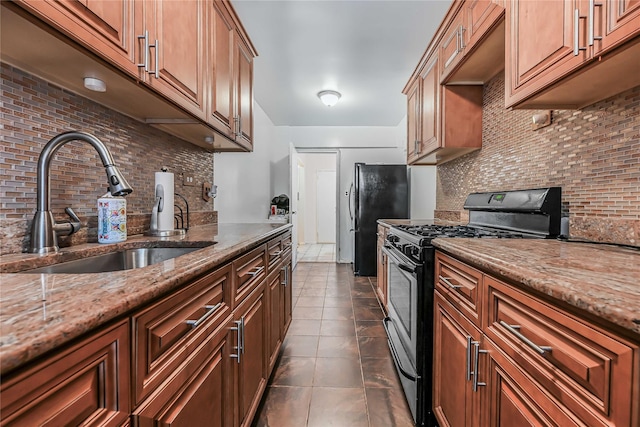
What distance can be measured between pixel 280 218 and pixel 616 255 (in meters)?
3.83

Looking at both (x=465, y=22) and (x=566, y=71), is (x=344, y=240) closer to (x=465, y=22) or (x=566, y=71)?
(x=465, y=22)

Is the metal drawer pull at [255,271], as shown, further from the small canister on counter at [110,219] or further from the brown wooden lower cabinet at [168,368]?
the small canister on counter at [110,219]

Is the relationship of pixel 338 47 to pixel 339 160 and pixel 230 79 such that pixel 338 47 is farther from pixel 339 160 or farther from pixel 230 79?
pixel 339 160

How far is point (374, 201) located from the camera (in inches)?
179

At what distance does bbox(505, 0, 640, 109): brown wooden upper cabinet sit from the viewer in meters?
0.88

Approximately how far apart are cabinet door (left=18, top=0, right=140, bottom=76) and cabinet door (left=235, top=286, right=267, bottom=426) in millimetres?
972

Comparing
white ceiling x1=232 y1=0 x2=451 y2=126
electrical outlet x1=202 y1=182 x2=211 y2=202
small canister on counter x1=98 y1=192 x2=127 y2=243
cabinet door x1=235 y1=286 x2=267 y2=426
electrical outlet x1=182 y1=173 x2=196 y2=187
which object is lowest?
cabinet door x1=235 y1=286 x2=267 y2=426

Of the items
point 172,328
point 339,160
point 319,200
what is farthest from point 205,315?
point 319,200

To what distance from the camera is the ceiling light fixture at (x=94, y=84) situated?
3.58ft

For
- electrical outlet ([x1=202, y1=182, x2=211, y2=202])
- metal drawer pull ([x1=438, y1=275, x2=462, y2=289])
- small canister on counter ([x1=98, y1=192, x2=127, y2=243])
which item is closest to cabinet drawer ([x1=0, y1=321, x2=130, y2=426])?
small canister on counter ([x1=98, y1=192, x2=127, y2=243])

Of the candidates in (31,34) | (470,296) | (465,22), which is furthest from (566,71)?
(31,34)

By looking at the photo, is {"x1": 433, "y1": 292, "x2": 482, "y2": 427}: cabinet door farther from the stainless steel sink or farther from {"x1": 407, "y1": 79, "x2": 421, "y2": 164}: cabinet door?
{"x1": 407, "y1": 79, "x2": 421, "y2": 164}: cabinet door

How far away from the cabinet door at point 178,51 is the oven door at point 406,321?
52.7 inches

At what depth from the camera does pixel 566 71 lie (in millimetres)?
1038
